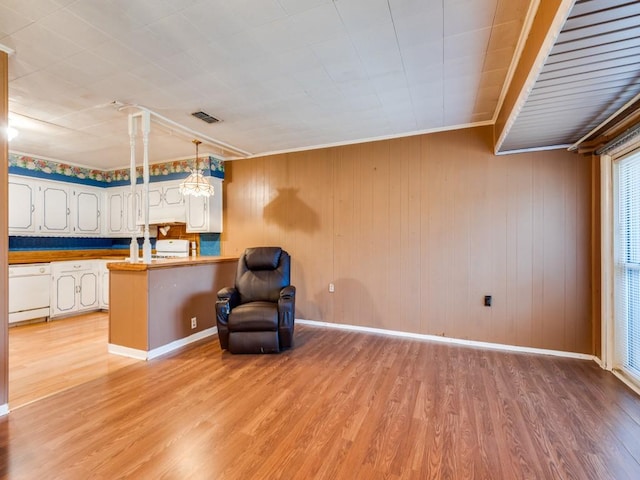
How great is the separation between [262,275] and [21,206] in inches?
157

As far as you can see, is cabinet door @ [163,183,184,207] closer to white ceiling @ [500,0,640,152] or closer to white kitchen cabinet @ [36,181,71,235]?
white kitchen cabinet @ [36,181,71,235]

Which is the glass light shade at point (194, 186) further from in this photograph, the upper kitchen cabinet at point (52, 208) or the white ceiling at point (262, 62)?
the upper kitchen cabinet at point (52, 208)

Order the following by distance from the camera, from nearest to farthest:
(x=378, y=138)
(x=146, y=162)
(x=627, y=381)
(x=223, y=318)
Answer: (x=627, y=381), (x=223, y=318), (x=146, y=162), (x=378, y=138)

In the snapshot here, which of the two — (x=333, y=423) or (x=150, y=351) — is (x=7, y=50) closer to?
(x=150, y=351)

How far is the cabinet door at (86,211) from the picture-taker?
5102 millimetres

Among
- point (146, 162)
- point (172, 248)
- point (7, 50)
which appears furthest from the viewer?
point (172, 248)

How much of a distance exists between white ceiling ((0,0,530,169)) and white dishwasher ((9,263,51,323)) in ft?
6.21

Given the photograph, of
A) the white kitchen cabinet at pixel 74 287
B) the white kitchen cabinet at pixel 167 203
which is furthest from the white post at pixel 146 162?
the white kitchen cabinet at pixel 74 287

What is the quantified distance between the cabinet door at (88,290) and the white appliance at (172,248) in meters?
0.97

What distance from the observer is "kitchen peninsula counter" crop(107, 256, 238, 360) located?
294cm

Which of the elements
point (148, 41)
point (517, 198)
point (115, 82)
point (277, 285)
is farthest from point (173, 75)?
point (517, 198)

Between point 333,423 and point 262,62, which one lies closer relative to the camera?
point 333,423

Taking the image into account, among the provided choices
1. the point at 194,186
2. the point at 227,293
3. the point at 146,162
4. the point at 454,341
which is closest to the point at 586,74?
the point at 454,341

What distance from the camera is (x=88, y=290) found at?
15.4 feet
